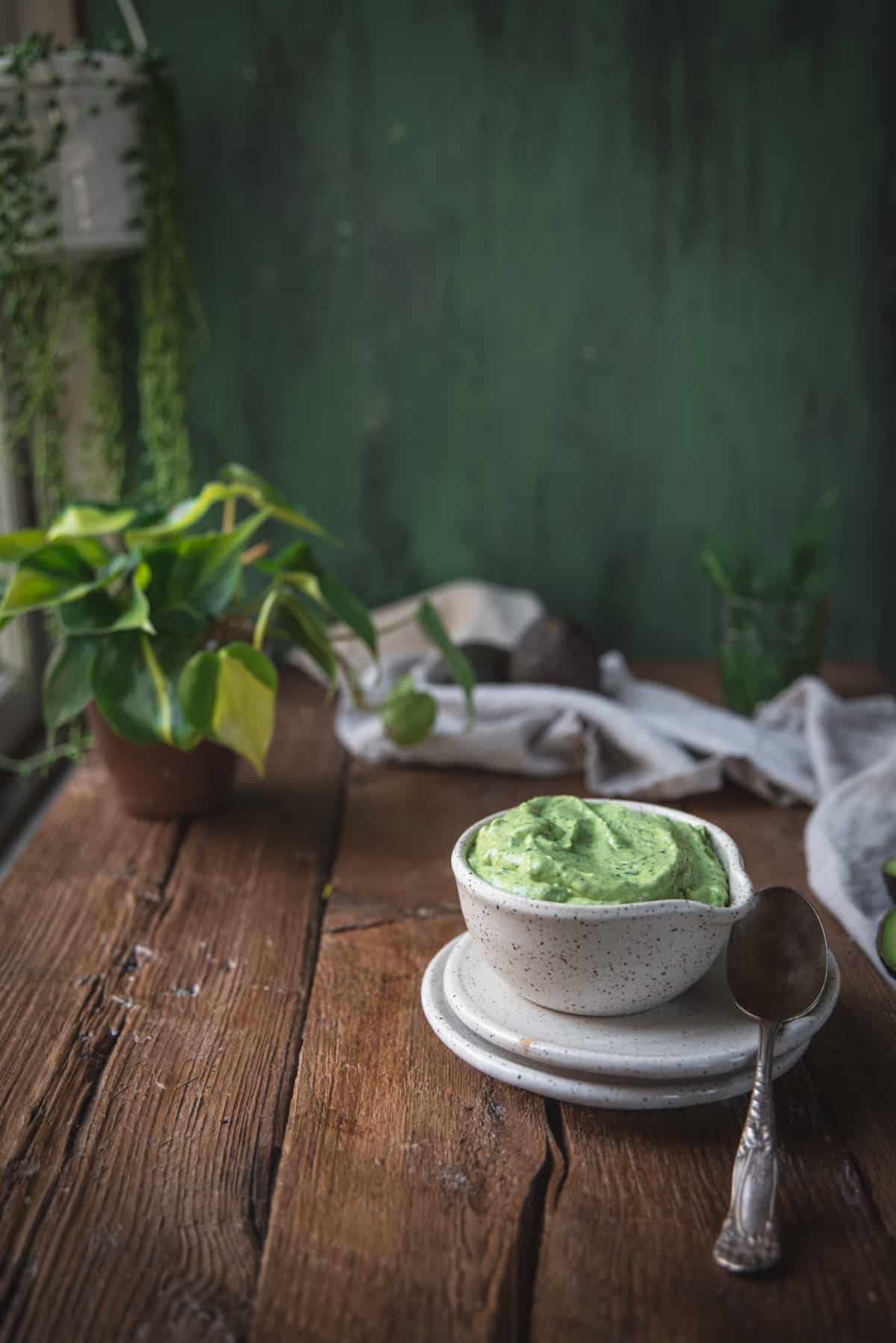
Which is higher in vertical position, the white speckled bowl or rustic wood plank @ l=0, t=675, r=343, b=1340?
the white speckled bowl

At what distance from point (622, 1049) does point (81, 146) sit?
1.12 metres

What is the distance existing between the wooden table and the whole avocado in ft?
1.47

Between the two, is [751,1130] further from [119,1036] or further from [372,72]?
[372,72]

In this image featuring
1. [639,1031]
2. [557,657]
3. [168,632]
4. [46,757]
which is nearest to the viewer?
[639,1031]

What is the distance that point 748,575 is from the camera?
1602 millimetres

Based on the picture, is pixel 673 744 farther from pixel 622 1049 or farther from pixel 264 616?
pixel 622 1049

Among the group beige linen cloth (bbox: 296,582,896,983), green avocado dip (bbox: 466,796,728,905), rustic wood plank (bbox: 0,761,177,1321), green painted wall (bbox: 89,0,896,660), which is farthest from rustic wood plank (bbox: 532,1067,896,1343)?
green painted wall (bbox: 89,0,896,660)

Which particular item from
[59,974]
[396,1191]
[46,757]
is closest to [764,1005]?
[396,1191]

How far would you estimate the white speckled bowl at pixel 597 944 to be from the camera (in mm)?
734

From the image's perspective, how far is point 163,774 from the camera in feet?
4.01

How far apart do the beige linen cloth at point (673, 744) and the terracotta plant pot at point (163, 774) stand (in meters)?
0.20

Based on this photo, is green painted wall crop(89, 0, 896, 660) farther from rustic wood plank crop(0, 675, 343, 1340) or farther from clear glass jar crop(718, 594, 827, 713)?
rustic wood plank crop(0, 675, 343, 1340)

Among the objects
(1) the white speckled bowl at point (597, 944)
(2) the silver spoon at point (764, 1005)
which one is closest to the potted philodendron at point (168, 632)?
(1) the white speckled bowl at point (597, 944)

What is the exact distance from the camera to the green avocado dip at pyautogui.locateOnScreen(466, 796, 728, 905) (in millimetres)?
762
